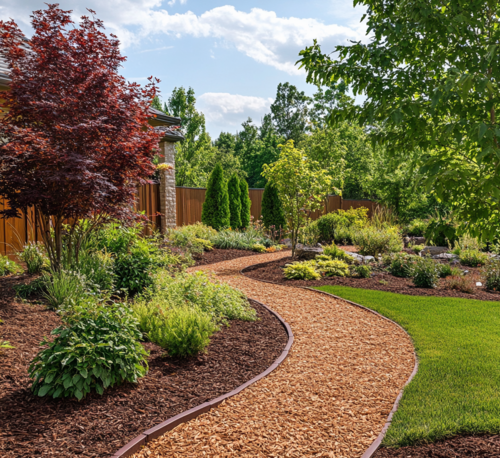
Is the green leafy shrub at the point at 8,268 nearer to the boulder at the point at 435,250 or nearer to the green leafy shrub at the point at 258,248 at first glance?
the green leafy shrub at the point at 258,248

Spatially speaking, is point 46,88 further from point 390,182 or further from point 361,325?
point 390,182

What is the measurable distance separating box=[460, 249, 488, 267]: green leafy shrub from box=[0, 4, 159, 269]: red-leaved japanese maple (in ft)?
28.5

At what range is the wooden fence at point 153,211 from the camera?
26.4 ft

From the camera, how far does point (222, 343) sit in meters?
4.66

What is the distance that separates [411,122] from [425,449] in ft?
7.14

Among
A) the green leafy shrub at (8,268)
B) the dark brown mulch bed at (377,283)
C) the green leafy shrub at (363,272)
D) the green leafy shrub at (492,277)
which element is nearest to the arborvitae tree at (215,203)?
the dark brown mulch bed at (377,283)

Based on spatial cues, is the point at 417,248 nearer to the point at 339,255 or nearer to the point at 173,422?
the point at 339,255

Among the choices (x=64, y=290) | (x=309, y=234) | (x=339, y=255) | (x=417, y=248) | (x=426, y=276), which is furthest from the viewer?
(x=309, y=234)

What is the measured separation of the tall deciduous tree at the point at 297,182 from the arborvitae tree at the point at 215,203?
375 centimetres

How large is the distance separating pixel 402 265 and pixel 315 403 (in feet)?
21.2

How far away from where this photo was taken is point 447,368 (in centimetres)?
404

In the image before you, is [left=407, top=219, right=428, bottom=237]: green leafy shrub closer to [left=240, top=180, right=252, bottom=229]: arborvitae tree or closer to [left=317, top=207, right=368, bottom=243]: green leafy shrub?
[left=317, top=207, right=368, bottom=243]: green leafy shrub

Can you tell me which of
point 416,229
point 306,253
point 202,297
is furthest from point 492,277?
point 416,229

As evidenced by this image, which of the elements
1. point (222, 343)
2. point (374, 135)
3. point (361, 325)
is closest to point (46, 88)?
point (222, 343)
